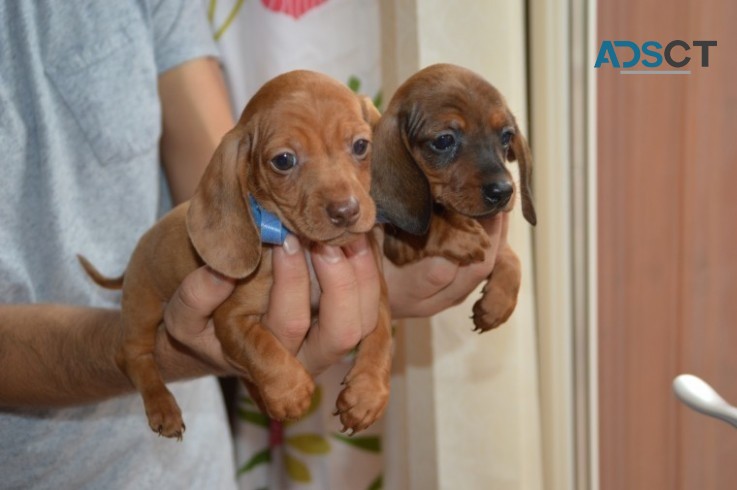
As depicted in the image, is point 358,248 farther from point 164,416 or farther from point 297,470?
point 297,470

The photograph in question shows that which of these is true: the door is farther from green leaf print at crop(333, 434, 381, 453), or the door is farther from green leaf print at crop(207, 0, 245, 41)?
green leaf print at crop(207, 0, 245, 41)

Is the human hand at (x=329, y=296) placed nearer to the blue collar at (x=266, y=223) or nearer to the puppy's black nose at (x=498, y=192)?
the blue collar at (x=266, y=223)

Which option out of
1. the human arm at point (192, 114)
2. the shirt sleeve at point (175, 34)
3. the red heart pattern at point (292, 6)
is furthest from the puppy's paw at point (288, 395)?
the red heart pattern at point (292, 6)

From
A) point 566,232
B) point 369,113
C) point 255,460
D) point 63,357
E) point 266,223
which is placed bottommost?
point 255,460

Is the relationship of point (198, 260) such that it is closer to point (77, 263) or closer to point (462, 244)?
point (462, 244)

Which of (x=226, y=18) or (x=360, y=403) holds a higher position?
(x=226, y=18)

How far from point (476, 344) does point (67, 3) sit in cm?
117

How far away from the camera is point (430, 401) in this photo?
1924 mm

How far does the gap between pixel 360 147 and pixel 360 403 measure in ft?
1.03

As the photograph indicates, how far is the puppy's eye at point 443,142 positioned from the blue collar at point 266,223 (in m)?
0.23

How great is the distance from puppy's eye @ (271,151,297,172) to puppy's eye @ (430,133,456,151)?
0.65 feet

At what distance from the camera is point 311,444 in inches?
97.8

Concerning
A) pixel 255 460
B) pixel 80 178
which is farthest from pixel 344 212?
pixel 255 460

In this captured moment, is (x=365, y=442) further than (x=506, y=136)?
Yes
